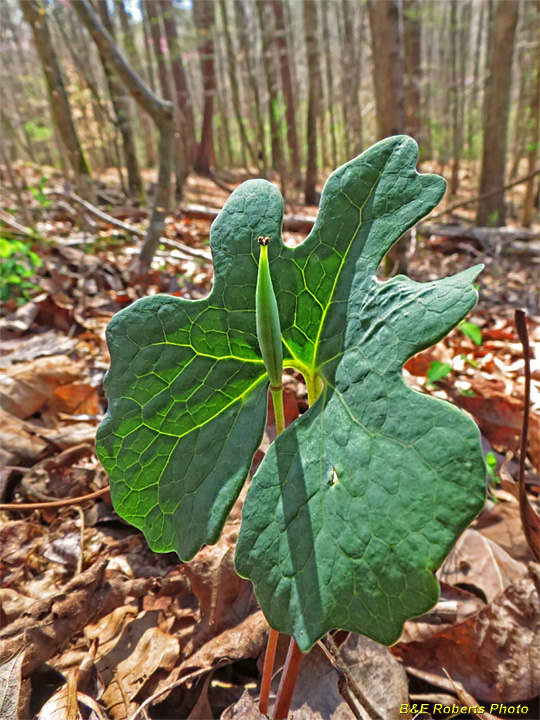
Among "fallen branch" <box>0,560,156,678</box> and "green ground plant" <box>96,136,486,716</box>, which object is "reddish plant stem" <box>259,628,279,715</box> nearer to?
"green ground plant" <box>96,136,486,716</box>

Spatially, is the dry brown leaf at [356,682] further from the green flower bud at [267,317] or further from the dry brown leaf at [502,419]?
the dry brown leaf at [502,419]

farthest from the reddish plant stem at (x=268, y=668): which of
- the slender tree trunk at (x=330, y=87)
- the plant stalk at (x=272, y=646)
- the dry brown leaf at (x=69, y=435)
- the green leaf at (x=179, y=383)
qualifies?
the slender tree trunk at (x=330, y=87)

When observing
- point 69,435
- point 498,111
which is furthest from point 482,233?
point 69,435

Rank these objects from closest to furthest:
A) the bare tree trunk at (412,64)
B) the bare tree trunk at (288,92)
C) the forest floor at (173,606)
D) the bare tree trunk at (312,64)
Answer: the forest floor at (173,606), the bare tree trunk at (312,64), the bare tree trunk at (412,64), the bare tree trunk at (288,92)

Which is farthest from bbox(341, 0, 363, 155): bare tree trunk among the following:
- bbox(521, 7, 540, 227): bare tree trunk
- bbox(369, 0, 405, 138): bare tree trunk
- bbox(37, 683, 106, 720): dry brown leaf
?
bbox(37, 683, 106, 720): dry brown leaf

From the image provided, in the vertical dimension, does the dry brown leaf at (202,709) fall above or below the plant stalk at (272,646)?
below

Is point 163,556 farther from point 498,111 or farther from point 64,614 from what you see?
point 498,111

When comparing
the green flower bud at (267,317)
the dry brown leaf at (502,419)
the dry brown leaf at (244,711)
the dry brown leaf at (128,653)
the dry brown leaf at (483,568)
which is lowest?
the dry brown leaf at (502,419)

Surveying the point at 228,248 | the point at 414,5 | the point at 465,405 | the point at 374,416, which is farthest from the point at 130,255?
the point at 414,5
